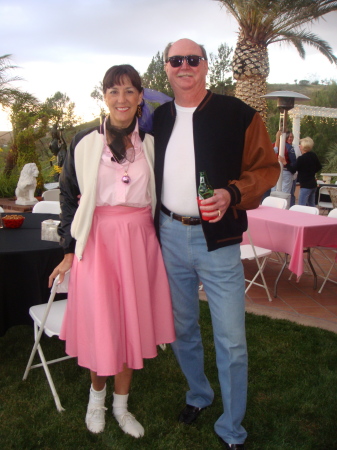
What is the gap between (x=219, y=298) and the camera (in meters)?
2.08

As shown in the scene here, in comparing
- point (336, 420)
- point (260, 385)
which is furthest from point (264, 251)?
point (336, 420)

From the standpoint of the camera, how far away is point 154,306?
88.2 inches

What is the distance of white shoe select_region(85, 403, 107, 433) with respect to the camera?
91.7 inches

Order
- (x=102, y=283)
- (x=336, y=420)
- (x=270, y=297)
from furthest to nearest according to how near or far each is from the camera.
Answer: (x=270, y=297) → (x=336, y=420) → (x=102, y=283)

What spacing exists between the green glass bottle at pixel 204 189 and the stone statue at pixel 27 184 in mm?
4605

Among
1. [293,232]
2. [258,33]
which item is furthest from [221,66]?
[293,232]

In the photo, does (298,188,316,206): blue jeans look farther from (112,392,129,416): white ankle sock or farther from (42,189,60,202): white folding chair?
(112,392,129,416): white ankle sock

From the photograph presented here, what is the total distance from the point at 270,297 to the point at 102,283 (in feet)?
9.77

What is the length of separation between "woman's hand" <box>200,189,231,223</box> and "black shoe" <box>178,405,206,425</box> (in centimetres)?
122

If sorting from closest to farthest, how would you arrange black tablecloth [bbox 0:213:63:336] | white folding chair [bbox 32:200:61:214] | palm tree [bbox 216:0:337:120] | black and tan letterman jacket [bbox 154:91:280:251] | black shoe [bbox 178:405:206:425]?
black and tan letterman jacket [bbox 154:91:280:251] → black shoe [bbox 178:405:206:425] → black tablecloth [bbox 0:213:63:336] → white folding chair [bbox 32:200:61:214] → palm tree [bbox 216:0:337:120]

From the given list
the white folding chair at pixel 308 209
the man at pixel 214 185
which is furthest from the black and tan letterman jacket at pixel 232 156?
the white folding chair at pixel 308 209

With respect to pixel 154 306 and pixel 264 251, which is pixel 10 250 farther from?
pixel 264 251

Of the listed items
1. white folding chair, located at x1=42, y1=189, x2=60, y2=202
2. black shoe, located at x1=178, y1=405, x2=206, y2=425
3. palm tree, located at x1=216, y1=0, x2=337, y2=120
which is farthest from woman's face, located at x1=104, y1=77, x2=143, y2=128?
palm tree, located at x1=216, y1=0, x2=337, y2=120

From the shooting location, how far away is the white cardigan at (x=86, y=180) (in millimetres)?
2045
